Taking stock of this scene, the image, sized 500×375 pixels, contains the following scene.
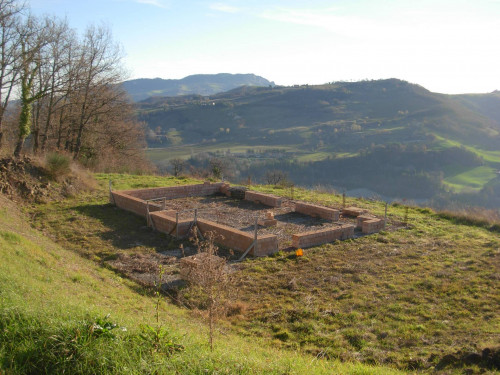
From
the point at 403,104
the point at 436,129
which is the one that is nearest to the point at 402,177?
the point at 436,129

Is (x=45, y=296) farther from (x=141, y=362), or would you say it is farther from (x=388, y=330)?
(x=388, y=330)

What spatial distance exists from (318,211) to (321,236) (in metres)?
3.20

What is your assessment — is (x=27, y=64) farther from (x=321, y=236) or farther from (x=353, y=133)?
(x=353, y=133)

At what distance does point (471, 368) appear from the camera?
489 cm

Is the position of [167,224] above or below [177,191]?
below

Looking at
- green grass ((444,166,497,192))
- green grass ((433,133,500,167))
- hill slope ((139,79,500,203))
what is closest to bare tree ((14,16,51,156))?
hill slope ((139,79,500,203))

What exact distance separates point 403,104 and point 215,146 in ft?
149

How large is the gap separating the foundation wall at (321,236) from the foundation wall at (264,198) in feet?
14.2

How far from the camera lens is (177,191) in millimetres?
17250

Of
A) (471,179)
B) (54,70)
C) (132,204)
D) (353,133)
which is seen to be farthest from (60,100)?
(353,133)

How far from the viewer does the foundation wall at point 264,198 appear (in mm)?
16078

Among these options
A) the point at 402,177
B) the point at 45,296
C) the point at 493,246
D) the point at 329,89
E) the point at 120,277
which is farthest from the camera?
the point at 329,89

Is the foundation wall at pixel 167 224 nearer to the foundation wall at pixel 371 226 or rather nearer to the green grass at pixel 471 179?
the foundation wall at pixel 371 226

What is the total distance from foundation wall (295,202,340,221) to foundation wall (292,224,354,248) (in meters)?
1.92
